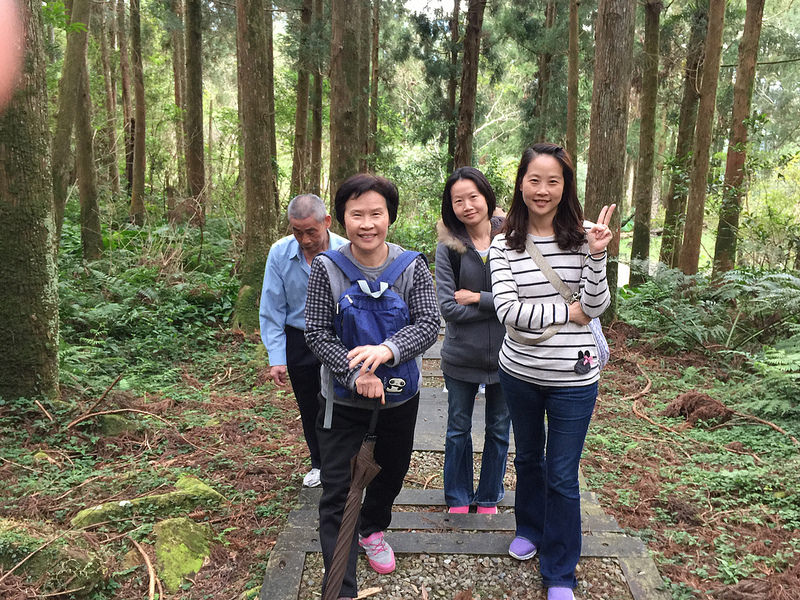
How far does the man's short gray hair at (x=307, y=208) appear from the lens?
323 cm

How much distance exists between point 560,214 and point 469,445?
155 centimetres

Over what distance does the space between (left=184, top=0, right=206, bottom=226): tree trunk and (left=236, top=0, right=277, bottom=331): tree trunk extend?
9.79ft

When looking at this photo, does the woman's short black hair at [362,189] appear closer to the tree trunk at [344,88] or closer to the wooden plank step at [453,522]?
the wooden plank step at [453,522]

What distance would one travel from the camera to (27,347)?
4.52 meters

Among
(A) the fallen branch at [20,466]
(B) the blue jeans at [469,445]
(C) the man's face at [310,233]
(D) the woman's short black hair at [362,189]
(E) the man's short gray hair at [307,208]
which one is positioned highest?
(D) the woman's short black hair at [362,189]

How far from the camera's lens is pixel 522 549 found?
3.00m

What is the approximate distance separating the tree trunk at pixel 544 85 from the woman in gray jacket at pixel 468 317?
48.6ft

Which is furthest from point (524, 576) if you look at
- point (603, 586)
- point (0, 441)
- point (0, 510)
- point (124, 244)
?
point (124, 244)

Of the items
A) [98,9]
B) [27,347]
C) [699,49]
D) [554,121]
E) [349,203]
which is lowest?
[27,347]

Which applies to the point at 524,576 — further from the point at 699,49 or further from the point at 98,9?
the point at 98,9

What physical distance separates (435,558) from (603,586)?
87 cm

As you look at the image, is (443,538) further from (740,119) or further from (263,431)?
(740,119)

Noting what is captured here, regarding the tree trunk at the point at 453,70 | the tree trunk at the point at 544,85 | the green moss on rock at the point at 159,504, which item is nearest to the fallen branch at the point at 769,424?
the green moss on rock at the point at 159,504

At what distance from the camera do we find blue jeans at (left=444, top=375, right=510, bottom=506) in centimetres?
329
